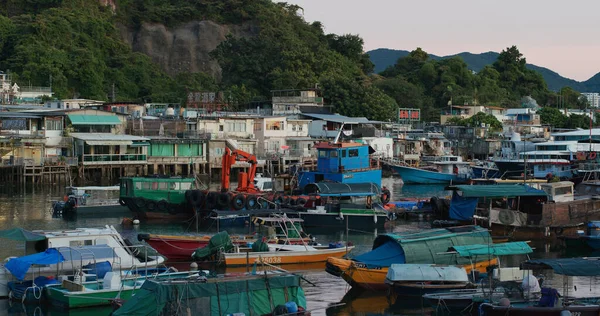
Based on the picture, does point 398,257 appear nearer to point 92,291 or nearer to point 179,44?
point 92,291

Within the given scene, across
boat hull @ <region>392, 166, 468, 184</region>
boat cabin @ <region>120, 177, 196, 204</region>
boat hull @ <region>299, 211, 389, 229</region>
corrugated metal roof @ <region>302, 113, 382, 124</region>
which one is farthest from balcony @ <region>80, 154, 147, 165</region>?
boat hull @ <region>299, 211, 389, 229</region>

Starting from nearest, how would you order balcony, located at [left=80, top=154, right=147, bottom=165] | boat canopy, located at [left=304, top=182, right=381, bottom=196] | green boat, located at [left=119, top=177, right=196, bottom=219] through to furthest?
1. boat canopy, located at [left=304, top=182, right=381, bottom=196]
2. green boat, located at [left=119, top=177, right=196, bottom=219]
3. balcony, located at [left=80, top=154, right=147, bottom=165]

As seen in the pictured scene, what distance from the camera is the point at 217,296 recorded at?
22.4 m

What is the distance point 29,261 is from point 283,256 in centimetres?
885

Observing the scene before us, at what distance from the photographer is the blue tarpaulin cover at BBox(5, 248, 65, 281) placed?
26.7 meters

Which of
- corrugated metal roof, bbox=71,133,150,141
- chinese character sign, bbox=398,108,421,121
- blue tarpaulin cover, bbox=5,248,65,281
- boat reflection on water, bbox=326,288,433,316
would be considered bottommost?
boat reflection on water, bbox=326,288,433,316

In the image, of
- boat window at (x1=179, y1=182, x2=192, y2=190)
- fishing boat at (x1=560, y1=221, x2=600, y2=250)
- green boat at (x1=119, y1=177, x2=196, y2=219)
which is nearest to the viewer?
fishing boat at (x1=560, y1=221, x2=600, y2=250)

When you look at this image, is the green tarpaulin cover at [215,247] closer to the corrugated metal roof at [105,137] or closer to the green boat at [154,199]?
the green boat at [154,199]

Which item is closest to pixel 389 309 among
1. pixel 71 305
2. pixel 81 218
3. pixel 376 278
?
pixel 376 278

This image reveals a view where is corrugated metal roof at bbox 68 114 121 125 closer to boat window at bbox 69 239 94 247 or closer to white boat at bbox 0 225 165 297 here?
white boat at bbox 0 225 165 297

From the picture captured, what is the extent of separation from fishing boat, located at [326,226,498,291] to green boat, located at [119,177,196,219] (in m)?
17.7

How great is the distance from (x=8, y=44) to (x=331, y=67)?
33536mm

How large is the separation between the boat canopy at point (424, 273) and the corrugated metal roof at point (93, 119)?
43.1 metres

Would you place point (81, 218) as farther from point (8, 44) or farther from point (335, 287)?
point (8, 44)
